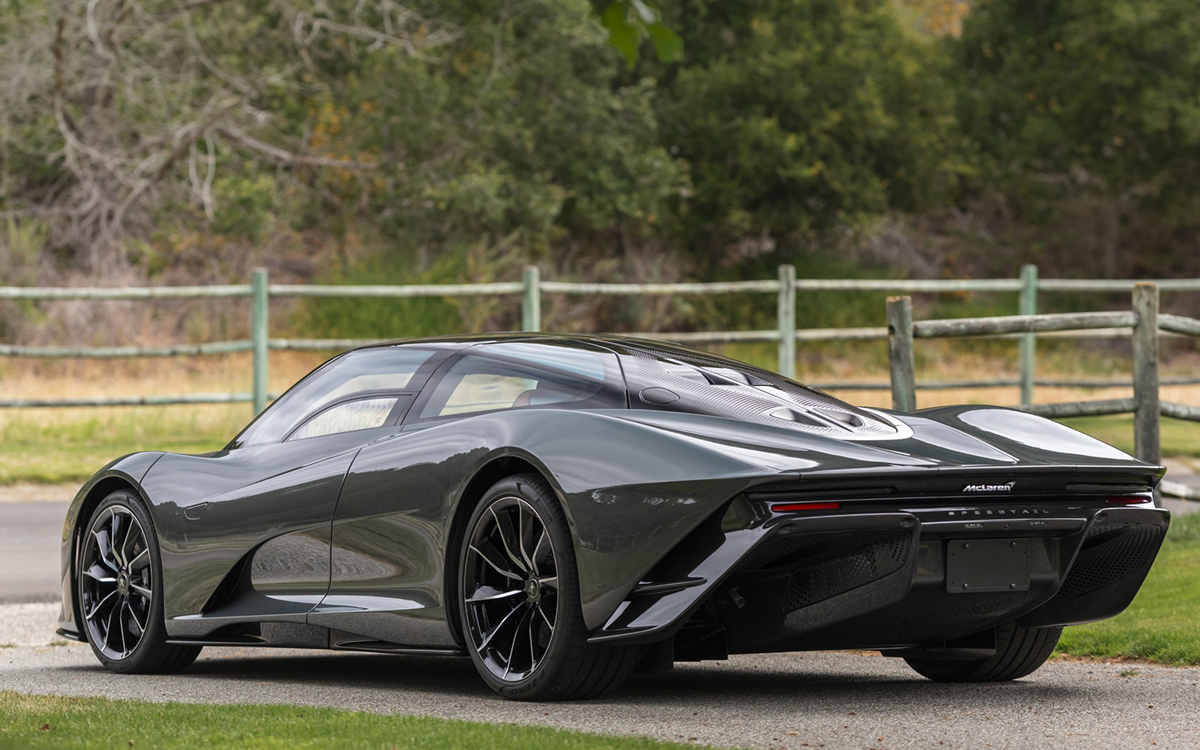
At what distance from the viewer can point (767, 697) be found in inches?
229

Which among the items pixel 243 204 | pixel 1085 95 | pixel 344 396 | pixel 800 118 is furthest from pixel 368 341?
pixel 1085 95

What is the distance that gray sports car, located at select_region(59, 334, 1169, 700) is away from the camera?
5.05m

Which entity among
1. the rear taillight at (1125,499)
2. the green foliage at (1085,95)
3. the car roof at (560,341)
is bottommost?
the rear taillight at (1125,499)

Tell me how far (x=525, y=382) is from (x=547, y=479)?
0.67m

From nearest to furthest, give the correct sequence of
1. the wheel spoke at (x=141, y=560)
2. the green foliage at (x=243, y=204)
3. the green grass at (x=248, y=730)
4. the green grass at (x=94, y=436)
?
the green grass at (x=248, y=730)
the wheel spoke at (x=141, y=560)
the green grass at (x=94, y=436)
the green foliage at (x=243, y=204)

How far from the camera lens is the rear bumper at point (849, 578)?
4.97 metres

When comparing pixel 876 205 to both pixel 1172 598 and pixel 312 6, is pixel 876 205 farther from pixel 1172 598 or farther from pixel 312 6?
pixel 1172 598

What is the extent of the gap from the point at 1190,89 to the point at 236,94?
726 inches

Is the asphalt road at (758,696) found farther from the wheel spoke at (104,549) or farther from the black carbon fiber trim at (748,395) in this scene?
the black carbon fiber trim at (748,395)

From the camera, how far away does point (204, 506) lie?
6.62 metres

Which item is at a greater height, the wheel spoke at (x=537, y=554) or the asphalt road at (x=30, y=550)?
the wheel spoke at (x=537, y=554)

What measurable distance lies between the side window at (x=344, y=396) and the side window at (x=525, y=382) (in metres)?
0.19

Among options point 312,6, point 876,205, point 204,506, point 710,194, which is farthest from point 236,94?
point 204,506

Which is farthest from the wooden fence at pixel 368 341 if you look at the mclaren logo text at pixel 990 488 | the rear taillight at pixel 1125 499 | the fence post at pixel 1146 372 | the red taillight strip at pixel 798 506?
the red taillight strip at pixel 798 506
